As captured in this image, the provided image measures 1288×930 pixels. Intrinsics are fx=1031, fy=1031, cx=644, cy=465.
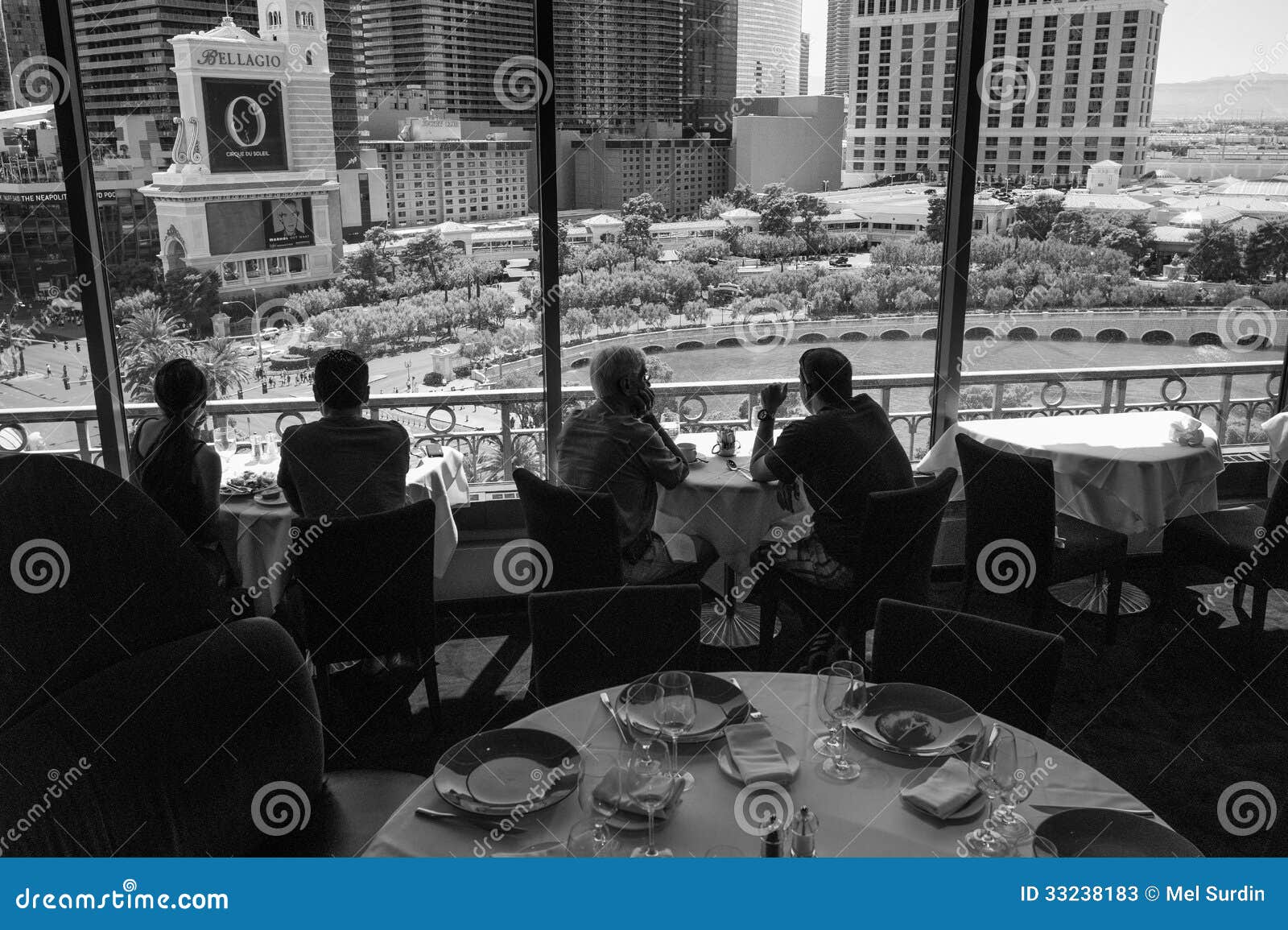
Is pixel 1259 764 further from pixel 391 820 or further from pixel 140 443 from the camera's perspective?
pixel 140 443

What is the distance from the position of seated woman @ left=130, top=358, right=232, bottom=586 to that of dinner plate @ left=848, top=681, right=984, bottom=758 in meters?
2.33

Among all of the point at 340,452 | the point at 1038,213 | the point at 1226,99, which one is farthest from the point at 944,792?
the point at 1226,99

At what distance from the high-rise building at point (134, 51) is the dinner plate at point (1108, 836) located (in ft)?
12.9

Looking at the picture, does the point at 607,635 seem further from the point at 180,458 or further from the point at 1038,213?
the point at 1038,213

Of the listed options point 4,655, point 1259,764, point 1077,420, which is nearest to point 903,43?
point 1077,420

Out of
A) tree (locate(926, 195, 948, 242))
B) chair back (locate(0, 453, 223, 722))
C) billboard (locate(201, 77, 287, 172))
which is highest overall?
billboard (locate(201, 77, 287, 172))

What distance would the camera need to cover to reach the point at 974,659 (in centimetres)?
242

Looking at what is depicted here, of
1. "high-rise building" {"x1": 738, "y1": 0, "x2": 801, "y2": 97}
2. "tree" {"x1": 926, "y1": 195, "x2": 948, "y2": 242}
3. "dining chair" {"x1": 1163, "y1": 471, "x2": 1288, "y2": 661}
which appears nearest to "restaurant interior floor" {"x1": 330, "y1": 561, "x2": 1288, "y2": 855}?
"dining chair" {"x1": 1163, "y1": 471, "x2": 1288, "y2": 661}

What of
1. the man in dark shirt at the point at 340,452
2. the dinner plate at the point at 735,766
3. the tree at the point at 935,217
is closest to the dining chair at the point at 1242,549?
the tree at the point at 935,217

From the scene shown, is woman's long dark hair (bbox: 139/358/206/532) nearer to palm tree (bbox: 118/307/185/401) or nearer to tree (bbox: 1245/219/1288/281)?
palm tree (bbox: 118/307/185/401)

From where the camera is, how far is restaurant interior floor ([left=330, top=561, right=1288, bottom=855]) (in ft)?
10.7

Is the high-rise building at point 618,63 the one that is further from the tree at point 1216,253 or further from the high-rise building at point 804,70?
the tree at point 1216,253

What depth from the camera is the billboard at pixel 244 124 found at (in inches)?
160

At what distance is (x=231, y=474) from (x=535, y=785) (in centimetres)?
261
